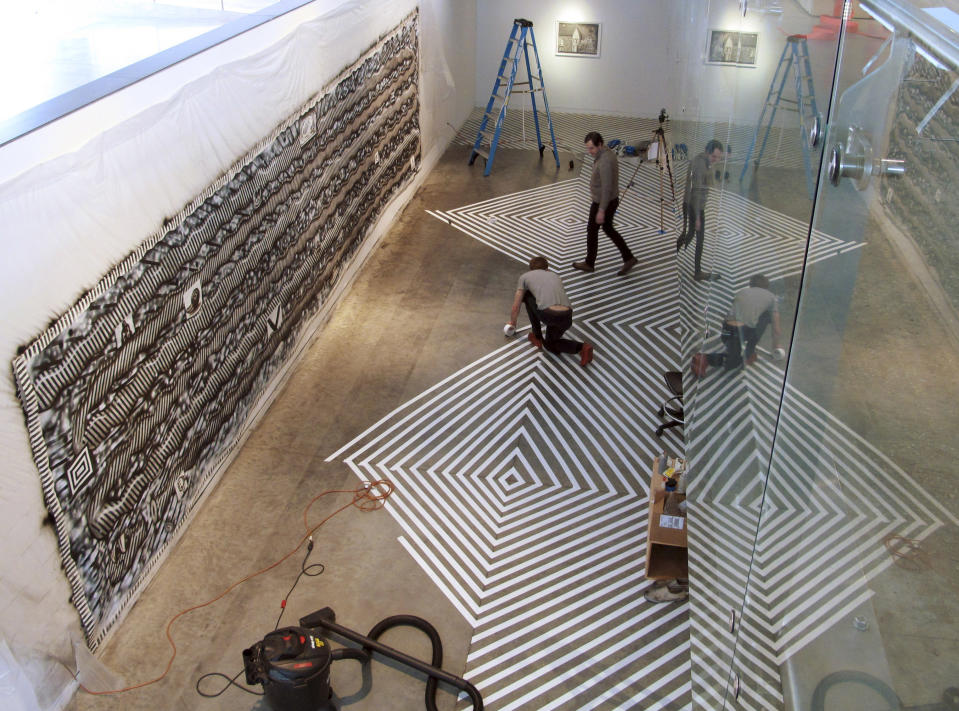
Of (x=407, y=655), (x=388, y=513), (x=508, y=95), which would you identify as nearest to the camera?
(x=407, y=655)

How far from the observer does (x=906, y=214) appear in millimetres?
1664

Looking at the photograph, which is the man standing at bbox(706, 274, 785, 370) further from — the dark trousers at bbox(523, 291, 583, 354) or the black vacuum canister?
the dark trousers at bbox(523, 291, 583, 354)

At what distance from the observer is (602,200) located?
9.55 meters

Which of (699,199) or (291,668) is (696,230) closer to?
(699,199)

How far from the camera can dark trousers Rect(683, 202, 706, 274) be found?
20.8 feet

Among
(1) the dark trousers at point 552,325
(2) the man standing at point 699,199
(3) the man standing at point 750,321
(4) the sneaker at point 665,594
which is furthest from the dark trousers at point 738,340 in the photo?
(1) the dark trousers at point 552,325

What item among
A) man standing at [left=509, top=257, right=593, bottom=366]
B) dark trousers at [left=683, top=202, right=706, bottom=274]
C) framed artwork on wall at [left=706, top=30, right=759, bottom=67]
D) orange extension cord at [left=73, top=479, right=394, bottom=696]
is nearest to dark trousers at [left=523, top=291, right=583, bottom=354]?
man standing at [left=509, top=257, right=593, bottom=366]

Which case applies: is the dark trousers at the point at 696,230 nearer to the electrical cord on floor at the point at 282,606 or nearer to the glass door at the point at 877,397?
the electrical cord on floor at the point at 282,606

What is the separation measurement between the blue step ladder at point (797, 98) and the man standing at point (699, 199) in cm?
180

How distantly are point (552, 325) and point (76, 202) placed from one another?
4611 mm

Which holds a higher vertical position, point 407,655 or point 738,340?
point 738,340

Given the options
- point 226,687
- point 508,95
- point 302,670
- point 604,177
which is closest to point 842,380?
point 302,670

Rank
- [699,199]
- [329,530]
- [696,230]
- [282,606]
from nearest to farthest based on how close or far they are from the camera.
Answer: [282,606], [329,530], [699,199], [696,230]

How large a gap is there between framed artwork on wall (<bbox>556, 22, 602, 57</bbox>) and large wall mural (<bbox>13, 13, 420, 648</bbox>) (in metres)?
6.85
